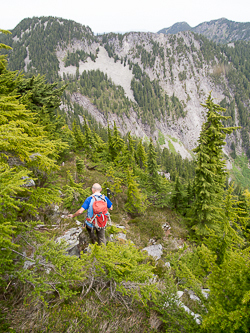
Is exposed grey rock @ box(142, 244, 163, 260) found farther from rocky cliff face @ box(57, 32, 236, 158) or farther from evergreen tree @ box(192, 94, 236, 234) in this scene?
rocky cliff face @ box(57, 32, 236, 158)

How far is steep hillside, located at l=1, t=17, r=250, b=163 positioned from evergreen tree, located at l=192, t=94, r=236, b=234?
123 m

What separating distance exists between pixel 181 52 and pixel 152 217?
699ft

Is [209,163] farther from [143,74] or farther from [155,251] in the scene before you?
[143,74]

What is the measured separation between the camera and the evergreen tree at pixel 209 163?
47.5ft

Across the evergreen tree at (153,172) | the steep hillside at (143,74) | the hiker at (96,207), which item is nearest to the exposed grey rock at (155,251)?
the hiker at (96,207)

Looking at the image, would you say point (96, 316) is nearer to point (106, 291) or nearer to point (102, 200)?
point (106, 291)

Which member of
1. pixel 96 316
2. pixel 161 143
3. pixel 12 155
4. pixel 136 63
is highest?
pixel 136 63

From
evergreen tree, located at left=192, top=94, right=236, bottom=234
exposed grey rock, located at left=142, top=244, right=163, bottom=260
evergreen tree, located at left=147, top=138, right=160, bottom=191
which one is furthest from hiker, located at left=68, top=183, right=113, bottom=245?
→ evergreen tree, located at left=147, top=138, right=160, bottom=191

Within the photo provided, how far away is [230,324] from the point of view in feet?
8.46

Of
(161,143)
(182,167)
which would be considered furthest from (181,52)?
(182,167)

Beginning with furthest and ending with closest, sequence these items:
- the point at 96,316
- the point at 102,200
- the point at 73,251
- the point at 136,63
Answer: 1. the point at 136,63
2. the point at 73,251
3. the point at 102,200
4. the point at 96,316

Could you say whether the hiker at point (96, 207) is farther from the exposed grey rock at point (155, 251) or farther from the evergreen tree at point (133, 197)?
the evergreen tree at point (133, 197)

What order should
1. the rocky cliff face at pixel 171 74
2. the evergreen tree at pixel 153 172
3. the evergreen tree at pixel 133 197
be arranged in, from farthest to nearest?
the rocky cliff face at pixel 171 74, the evergreen tree at pixel 153 172, the evergreen tree at pixel 133 197

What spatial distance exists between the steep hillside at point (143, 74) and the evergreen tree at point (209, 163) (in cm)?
12275
